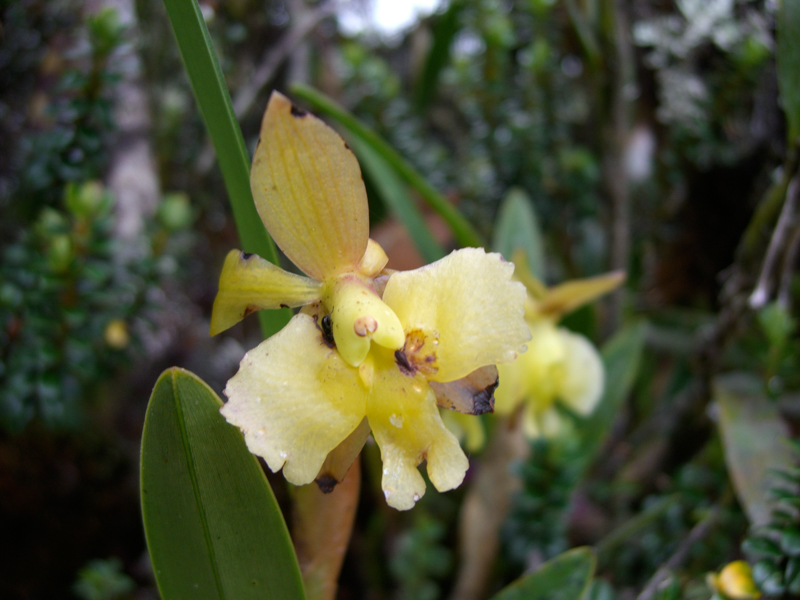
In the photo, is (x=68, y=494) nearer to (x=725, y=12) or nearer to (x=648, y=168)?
(x=648, y=168)

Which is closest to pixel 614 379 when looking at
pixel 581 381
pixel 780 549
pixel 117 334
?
pixel 581 381

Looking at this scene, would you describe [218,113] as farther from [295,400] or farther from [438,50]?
[438,50]

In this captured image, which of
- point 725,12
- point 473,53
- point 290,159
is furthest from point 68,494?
point 725,12

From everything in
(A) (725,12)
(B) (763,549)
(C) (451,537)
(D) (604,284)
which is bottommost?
(C) (451,537)

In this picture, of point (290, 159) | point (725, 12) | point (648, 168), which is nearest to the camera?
point (290, 159)

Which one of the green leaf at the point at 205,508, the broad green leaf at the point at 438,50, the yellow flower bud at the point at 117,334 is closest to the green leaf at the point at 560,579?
the green leaf at the point at 205,508

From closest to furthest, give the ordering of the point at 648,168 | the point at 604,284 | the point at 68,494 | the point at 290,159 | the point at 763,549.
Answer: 1. the point at 290,159
2. the point at 763,549
3. the point at 604,284
4. the point at 68,494
5. the point at 648,168

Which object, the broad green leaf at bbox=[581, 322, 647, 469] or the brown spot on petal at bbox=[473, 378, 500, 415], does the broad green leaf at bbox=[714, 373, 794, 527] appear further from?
the brown spot on petal at bbox=[473, 378, 500, 415]

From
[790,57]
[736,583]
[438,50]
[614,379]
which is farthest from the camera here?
[438,50]
